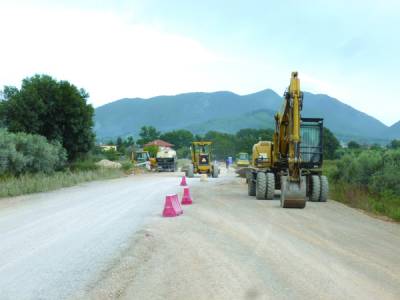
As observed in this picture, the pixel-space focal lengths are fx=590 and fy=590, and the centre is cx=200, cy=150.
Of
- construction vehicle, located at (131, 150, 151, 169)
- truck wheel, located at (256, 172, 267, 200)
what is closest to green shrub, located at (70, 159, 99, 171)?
construction vehicle, located at (131, 150, 151, 169)

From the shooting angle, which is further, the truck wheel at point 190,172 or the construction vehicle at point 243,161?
the construction vehicle at point 243,161

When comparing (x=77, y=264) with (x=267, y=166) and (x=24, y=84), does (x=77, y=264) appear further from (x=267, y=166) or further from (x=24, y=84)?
(x=24, y=84)

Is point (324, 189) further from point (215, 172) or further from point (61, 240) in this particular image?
point (215, 172)

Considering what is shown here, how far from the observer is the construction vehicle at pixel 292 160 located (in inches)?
798

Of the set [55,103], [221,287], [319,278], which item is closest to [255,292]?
[221,287]

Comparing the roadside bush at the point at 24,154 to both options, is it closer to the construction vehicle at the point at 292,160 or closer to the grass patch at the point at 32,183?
the grass patch at the point at 32,183

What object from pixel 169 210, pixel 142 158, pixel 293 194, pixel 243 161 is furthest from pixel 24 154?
pixel 142 158

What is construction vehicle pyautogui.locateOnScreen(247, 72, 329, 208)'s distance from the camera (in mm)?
20266

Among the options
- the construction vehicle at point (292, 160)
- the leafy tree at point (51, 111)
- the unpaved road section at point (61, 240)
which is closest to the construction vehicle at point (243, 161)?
the leafy tree at point (51, 111)

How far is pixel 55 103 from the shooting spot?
4584 cm

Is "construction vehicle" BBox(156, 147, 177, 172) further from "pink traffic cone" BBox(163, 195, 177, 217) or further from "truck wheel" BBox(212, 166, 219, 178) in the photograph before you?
"pink traffic cone" BBox(163, 195, 177, 217)

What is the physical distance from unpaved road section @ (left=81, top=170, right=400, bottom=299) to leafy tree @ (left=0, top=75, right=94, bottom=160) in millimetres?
31064

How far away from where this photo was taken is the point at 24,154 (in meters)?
36.6

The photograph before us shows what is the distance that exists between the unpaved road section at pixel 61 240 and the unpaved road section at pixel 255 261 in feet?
1.47
